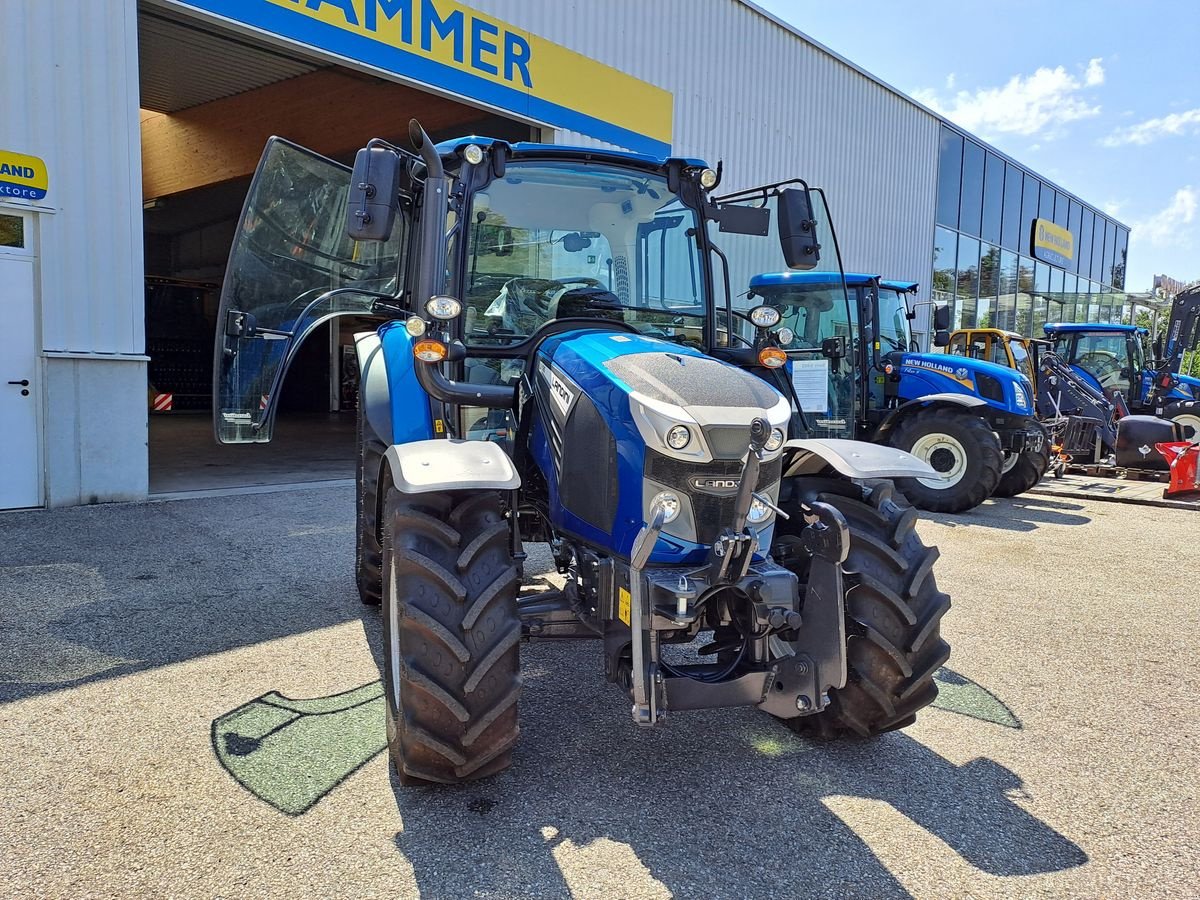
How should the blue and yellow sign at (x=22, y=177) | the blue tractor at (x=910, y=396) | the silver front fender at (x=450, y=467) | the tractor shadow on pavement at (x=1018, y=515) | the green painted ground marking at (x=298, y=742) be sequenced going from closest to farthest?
the silver front fender at (x=450, y=467) < the green painted ground marking at (x=298, y=742) < the blue and yellow sign at (x=22, y=177) < the tractor shadow on pavement at (x=1018, y=515) < the blue tractor at (x=910, y=396)

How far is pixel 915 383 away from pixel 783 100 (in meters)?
6.42

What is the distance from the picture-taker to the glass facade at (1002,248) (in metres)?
18.4

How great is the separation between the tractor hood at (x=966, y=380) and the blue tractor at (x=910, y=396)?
0.01 metres

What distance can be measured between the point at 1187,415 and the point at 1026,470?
232 inches

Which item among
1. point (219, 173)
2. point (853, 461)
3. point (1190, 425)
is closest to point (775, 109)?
point (1190, 425)

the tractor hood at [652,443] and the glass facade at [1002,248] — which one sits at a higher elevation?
the glass facade at [1002,248]

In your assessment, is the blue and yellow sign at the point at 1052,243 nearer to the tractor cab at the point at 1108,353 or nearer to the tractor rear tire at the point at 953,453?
the tractor cab at the point at 1108,353

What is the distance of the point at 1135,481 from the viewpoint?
35.5ft

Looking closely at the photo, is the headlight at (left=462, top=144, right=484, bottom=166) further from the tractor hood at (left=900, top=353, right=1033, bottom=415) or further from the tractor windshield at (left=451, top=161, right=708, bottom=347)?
the tractor hood at (left=900, top=353, right=1033, bottom=415)

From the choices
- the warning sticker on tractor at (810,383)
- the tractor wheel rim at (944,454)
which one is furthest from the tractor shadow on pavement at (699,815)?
the tractor wheel rim at (944,454)

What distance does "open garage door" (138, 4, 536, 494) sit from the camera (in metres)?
10.1

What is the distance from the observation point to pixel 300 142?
1282cm

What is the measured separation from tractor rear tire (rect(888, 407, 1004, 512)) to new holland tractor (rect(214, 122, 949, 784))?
16.1 feet

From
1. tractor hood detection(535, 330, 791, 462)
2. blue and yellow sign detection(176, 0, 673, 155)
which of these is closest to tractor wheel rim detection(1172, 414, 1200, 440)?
blue and yellow sign detection(176, 0, 673, 155)
